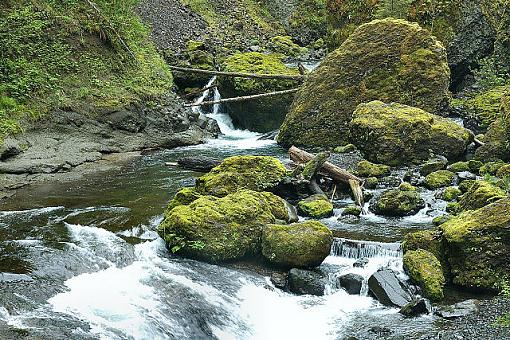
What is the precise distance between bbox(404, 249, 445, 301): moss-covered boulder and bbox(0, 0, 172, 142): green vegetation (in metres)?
11.3

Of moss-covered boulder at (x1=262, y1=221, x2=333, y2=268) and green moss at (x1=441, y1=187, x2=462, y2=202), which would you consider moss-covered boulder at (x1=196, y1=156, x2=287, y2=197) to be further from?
green moss at (x1=441, y1=187, x2=462, y2=202)

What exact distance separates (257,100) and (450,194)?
11382mm

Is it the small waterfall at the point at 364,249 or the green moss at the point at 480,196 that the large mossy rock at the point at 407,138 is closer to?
the green moss at the point at 480,196

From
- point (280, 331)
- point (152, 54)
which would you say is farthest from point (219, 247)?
point (152, 54)

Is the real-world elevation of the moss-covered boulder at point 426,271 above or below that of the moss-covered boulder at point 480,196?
below

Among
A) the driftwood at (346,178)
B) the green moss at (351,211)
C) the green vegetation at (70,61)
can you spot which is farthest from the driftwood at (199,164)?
the green moss at (351,211)

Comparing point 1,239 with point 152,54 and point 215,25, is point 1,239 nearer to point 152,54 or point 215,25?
point 152,54

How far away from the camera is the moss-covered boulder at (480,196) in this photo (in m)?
9.91

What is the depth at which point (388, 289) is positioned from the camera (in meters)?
8.28

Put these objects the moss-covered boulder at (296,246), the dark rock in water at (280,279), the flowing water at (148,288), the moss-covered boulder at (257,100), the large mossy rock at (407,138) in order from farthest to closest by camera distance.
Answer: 1. the moss-covered boulder at (257,100)
2. the large mossy rock at (407,138)
3. the moss-covered boulder at (296,246)
4. the dark rock in water at (280,279)
5. the flowing water at (148,288)

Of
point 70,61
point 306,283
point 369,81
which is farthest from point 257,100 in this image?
point 306,283

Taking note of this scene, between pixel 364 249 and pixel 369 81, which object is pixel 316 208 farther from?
pixel 369 81

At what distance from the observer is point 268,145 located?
19.6 meters

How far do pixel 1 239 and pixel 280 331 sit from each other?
4.97 meters
